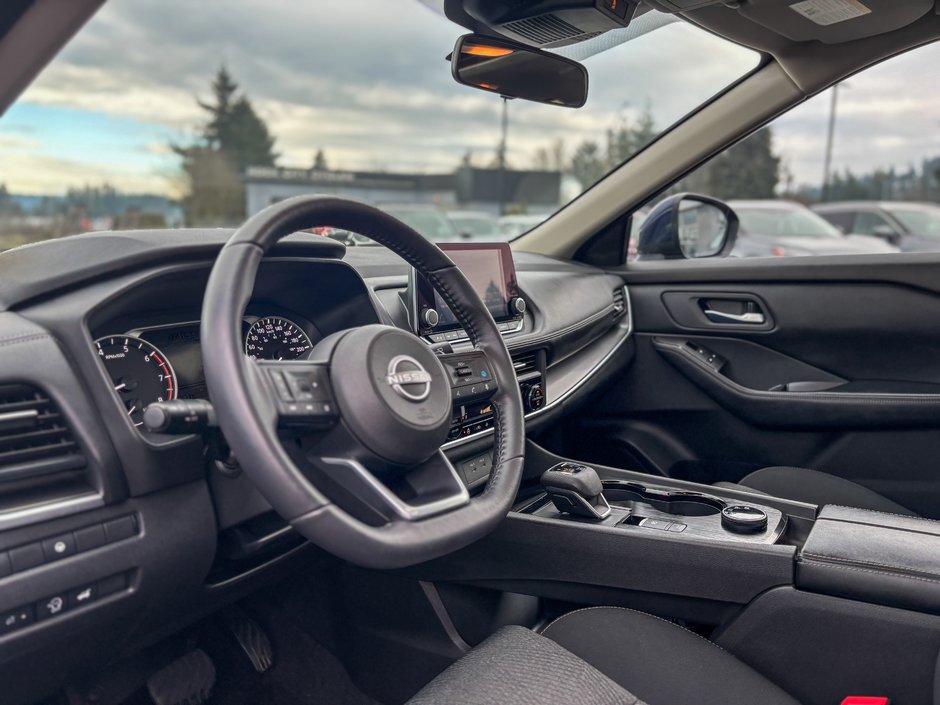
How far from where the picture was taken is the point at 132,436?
4.21 ft

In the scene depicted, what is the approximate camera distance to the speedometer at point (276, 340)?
1603mm

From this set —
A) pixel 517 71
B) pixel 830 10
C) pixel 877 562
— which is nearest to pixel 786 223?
pixel 830 10

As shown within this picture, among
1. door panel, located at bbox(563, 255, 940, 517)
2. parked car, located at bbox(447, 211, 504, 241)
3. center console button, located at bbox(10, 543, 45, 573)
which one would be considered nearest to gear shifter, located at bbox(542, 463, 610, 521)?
door panel, located at bbox(563, 255, 940, 517)

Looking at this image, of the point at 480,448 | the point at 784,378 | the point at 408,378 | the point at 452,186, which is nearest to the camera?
the point at 408,378

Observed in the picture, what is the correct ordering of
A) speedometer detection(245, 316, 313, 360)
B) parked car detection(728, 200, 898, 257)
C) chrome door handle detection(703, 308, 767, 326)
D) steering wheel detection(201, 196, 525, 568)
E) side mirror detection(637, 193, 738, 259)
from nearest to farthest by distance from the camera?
steering wheel detection(201, 196, 525, 568) < speedometer detection(245, 316, 313, 360) < chrome door handle detection(703, 308, 767, 326) < side mirror detection(637, 193, 738, 259) < parked car detection(728, 200, 898, 257)

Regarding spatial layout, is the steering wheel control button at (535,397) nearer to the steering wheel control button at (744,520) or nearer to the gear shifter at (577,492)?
the gear shifter at (577,492)

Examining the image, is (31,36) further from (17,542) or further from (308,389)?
(17,542)

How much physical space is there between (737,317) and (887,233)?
24.9 feet

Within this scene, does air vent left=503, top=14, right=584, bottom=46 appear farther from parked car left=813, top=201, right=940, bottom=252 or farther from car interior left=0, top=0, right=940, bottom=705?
parked car left=813, top=201, right=940, bottom=252

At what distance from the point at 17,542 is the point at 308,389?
46 centimetres

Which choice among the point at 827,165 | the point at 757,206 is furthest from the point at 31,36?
the point at 827,165

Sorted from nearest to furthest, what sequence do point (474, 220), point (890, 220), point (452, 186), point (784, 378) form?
point (784, 378) < point (474, 220) < point (452, 186) < point (890, 220)

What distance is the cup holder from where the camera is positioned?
6.26 feet

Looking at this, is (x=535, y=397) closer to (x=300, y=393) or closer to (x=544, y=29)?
(x=544, y=29)
